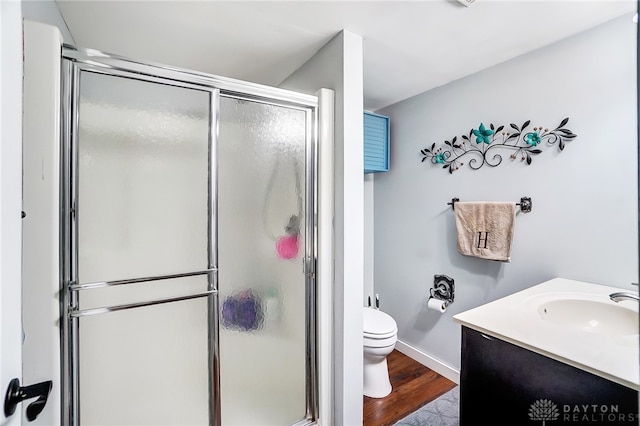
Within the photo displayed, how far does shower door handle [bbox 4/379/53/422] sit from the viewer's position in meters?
0.59

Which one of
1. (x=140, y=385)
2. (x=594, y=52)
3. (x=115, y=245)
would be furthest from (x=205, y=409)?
(x=594, y=52)

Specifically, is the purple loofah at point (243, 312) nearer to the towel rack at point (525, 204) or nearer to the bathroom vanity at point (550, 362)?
the bathroom vanity at point (550, 362)

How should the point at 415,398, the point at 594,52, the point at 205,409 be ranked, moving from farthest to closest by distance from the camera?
the point at 415,398 → the point at 594,52 → the point at 205,409

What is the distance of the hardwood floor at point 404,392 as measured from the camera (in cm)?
185

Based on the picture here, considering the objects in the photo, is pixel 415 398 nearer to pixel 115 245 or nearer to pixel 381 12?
pixel 115 245

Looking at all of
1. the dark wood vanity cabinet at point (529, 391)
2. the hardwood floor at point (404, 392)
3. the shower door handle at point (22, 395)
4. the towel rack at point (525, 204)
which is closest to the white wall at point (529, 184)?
the towel rack at point (525, 204)

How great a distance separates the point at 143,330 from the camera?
1283 millimetres

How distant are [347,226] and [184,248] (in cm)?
83

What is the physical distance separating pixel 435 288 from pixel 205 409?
5.88 feet

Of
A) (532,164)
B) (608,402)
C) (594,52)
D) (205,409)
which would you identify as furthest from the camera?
(532,164)

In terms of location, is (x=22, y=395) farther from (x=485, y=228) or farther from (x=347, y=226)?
(x=485, y=228)

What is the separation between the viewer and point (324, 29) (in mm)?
1553

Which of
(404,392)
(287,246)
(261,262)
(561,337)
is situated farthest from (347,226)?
(404,392)

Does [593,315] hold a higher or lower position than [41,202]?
lower
